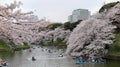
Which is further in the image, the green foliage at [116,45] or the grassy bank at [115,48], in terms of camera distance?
the green foliage at [116,45]

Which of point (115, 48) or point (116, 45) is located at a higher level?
point (116, 45)

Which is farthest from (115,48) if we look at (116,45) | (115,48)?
(116,45)

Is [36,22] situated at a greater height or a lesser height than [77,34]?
greater

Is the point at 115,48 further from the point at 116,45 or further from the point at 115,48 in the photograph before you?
the point at 116,45

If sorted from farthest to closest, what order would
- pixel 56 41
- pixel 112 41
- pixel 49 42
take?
1. pixel 49 42
2. pixel 56 41
3. pixel 112 41

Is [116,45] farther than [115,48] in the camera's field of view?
Yes

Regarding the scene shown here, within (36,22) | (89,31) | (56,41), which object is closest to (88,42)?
(89,31)

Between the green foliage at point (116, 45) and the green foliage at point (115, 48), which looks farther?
the green foliage at point (116, 45)

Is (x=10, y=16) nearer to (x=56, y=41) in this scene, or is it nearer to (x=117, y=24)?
(x=117, y=24)

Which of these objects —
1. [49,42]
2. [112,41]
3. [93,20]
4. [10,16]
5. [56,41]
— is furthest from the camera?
[49,42]

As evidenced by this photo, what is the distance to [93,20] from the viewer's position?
42688mm

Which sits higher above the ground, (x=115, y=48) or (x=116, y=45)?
(x=116, y=45)

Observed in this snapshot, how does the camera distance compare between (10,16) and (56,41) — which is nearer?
(10,16)

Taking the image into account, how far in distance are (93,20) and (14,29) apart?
1356 inches
